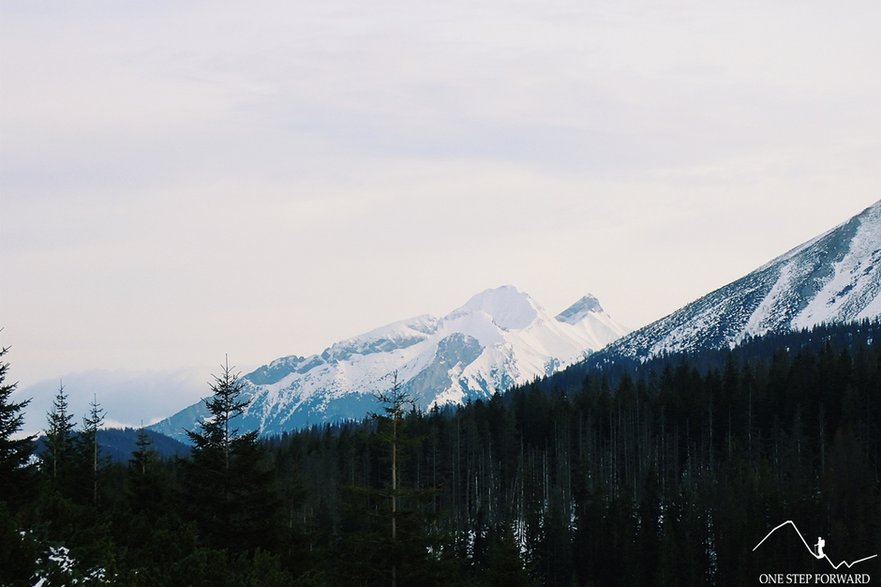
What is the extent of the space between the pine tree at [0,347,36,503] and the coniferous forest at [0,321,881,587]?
72 millimetres

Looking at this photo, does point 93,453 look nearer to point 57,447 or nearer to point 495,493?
point 57,447

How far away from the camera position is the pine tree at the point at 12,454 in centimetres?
3400

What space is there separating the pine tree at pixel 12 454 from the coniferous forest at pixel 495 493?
7cm

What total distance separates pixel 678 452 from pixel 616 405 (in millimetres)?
13049

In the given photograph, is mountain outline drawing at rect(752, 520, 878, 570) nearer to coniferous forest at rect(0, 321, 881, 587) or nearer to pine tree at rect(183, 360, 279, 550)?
coniferous forest at rect(0, 321, 881, 587)

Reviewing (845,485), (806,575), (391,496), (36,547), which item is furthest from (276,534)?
(845,485)

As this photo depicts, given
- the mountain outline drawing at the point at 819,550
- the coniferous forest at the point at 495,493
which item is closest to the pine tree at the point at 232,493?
the coniferous forest at the point at 495,493

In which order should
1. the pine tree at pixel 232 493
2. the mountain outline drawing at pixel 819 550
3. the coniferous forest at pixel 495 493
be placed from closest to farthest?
A: the coniferous forest at pixel 495 493 < the pine tree at pixel 232 493 < the mountain outline drawing at pixel 819 550

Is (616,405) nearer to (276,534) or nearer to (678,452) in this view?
(678,452)

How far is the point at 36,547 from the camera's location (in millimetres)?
23891

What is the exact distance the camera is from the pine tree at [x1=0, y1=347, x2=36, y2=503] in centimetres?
3400

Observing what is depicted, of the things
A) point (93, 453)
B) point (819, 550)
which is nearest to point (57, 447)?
point (93, 453)

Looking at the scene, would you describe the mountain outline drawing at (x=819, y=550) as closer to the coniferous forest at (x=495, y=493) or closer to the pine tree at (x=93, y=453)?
the coniferous forest at (x=495, y=493)

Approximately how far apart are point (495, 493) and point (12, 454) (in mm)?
102295
